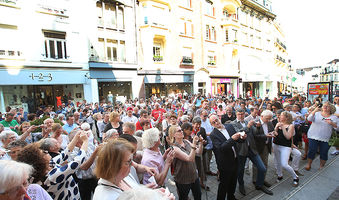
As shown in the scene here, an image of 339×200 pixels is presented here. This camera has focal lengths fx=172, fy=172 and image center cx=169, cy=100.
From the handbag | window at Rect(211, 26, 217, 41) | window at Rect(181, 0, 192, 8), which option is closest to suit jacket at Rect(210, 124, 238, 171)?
the handbag

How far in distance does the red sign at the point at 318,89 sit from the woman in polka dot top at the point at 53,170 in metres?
13.9

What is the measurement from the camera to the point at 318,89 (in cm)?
1116

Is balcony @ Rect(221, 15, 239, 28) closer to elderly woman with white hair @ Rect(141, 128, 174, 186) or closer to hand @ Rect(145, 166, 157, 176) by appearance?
elderly woman with white hair @ Rect(141, 128, 174, 186)

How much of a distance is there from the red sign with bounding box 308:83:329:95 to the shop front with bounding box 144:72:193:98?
10.8 metres

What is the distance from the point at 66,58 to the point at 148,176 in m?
14.2

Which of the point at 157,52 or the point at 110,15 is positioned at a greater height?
the point at 110,15

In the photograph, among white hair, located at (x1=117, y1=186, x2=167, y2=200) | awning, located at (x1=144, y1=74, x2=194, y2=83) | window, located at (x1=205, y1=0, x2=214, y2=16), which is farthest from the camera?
window, located at (x1=205, y1=0, x2=214, y2=16)

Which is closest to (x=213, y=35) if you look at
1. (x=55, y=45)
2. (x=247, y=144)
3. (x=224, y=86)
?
(x=224, y=86)

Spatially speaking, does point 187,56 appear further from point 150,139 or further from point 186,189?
point 150,139

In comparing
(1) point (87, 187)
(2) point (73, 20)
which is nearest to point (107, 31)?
(2) point (73, 20)

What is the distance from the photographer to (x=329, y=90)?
10.6 m

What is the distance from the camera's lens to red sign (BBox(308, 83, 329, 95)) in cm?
1080

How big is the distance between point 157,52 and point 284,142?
16.5m

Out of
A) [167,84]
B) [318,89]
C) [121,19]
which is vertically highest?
[121,19]
